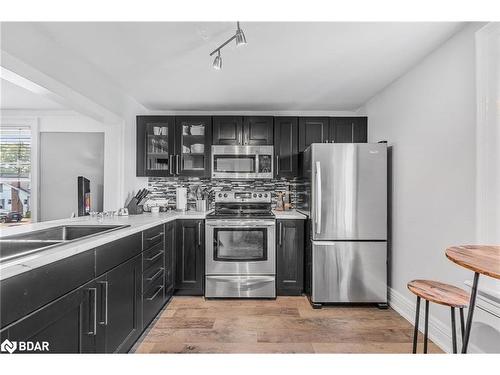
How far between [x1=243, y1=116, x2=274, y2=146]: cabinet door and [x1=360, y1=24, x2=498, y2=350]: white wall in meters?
1.35

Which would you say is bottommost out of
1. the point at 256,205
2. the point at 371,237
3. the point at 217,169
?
the point at 371,237

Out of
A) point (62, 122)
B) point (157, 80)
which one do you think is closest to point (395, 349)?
point (157, 80)

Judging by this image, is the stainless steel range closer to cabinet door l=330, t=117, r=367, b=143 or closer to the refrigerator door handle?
the refrigerator door handle

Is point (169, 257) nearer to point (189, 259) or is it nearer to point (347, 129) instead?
point (189, 259)

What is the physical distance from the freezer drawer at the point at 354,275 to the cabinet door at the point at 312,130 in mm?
1364

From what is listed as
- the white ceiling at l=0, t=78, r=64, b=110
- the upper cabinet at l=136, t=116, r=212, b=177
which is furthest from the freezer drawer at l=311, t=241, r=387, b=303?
the white ceiling at l=0, t=78, r=64, b=110

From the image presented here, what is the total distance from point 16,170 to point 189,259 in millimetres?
2776

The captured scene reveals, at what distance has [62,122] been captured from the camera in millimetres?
3824

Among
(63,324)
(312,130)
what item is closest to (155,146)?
(312,130)

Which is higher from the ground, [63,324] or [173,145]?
[173,145]

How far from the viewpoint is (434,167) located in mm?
2229

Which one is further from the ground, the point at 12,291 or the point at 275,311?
the point at 12,291

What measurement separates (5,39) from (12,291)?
1.55 metres
